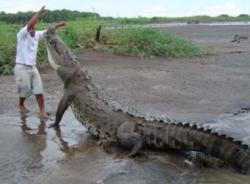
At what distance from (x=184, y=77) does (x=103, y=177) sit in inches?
354

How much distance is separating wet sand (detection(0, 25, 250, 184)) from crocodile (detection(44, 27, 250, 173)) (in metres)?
0.17

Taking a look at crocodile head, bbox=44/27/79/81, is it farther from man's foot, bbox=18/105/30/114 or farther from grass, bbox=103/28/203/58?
grass, bbox=103/28/203/58

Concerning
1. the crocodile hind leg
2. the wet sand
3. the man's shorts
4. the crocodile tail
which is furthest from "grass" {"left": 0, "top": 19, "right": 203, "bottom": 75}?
the crocodile tail

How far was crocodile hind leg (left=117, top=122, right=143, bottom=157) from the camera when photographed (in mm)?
6762

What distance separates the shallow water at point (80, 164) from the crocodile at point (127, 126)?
166 millimetres

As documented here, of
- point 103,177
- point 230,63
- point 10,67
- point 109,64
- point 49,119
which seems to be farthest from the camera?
point 230,63

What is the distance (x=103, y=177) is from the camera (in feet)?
19.6

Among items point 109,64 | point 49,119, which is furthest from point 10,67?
point 49,119

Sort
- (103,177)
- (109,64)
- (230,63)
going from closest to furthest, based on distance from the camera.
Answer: (103,177), (109,64), (230,63)

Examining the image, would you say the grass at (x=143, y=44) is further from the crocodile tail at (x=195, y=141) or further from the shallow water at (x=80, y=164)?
the crocodile tail at (x=195, y=141)

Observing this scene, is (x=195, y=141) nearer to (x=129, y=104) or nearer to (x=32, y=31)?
(x=32, y=31)

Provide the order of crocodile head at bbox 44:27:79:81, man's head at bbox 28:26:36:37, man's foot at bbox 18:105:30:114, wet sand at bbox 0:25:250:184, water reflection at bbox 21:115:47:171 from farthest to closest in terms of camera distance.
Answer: man's foot at bbox 18:105:30:114
man's head at bbox 28:26:36:37
crocodile head at bbox 44:27:79:81
water reflection at bbox 21:115:47:171
wet sand at bbox 0:25:250:184

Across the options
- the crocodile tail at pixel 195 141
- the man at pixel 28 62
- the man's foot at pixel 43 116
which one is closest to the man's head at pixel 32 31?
the man at pixel 28 62

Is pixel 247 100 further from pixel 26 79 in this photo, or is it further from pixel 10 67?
pixel 10 67
